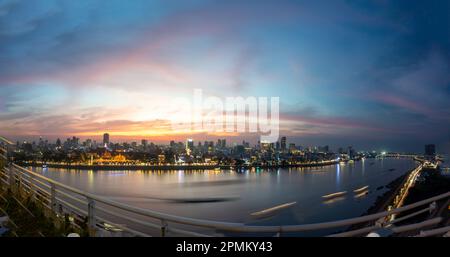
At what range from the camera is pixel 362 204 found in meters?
21.6

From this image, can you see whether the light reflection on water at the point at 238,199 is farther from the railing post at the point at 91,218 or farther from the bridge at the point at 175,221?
the railing post at the point at 91,218

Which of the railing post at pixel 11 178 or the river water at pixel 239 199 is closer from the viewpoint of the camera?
the railing post at pixel 11 178

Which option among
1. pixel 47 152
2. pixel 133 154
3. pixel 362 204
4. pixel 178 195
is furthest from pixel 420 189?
pixel 47 152

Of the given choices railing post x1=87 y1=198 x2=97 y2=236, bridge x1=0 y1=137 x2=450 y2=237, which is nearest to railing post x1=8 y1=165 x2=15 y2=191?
bridge x1=0 y1=137 x2=450 y2=237

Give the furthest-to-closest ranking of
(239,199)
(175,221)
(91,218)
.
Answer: (239,199), (91,218), (175,221)

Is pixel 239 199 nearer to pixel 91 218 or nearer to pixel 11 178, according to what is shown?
pixel 11 178

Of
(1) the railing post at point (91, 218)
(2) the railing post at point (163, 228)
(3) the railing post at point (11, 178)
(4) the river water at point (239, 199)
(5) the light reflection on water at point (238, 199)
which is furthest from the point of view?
(5) the light reflection on water at point (238, 199)

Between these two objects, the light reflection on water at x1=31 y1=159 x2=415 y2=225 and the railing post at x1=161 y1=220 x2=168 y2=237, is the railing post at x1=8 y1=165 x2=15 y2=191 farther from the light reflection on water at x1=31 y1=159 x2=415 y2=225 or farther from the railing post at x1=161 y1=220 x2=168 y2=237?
the light reflection on water at x1=31 y1=159 x2=415 y2=225

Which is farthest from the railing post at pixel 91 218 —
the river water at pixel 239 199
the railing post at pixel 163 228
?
the river water at pixel 239 199

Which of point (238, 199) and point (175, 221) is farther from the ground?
point (175, 221)

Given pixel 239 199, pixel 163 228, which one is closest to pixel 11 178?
pixel 163 228

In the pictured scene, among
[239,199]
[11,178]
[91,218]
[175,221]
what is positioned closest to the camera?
[175,221]
